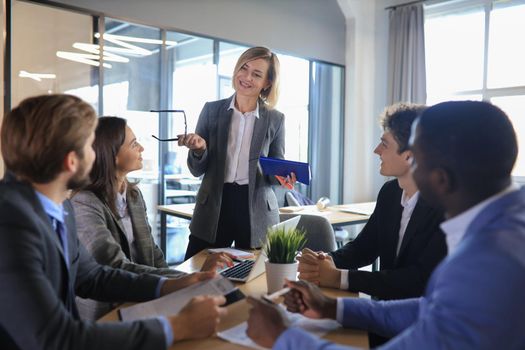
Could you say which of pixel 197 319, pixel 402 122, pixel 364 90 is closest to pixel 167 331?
pixel 197 319

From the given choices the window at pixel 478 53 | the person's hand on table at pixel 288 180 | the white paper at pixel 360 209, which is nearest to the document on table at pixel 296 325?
the person's hand on table at pixel 288 180

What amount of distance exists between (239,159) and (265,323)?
4.42 feet

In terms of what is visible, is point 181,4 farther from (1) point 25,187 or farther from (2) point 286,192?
(1) point 25,187

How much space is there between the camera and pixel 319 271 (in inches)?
61.6

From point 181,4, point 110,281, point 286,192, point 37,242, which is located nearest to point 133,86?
A: point 181,4

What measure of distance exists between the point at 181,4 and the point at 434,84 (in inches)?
125

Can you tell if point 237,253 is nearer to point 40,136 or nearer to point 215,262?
point 215,262

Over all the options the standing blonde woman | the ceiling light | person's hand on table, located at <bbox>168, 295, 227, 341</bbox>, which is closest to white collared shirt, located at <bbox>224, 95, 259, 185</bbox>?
the standing blonde woman

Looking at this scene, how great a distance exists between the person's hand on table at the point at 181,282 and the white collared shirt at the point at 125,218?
0.47 metres

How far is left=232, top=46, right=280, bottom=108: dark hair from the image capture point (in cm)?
231

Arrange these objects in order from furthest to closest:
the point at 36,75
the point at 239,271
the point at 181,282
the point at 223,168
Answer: the point at 36,75
the point at 223,168
the point at 239,271
the point at 181,282

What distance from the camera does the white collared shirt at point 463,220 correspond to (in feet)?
2.70

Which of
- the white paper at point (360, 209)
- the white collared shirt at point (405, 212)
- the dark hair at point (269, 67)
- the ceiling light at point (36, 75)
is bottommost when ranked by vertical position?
the white paper at point (360, 209)

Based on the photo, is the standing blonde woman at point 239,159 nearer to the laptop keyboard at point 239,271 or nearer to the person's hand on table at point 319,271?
the laptop keyboard at point 239,271
